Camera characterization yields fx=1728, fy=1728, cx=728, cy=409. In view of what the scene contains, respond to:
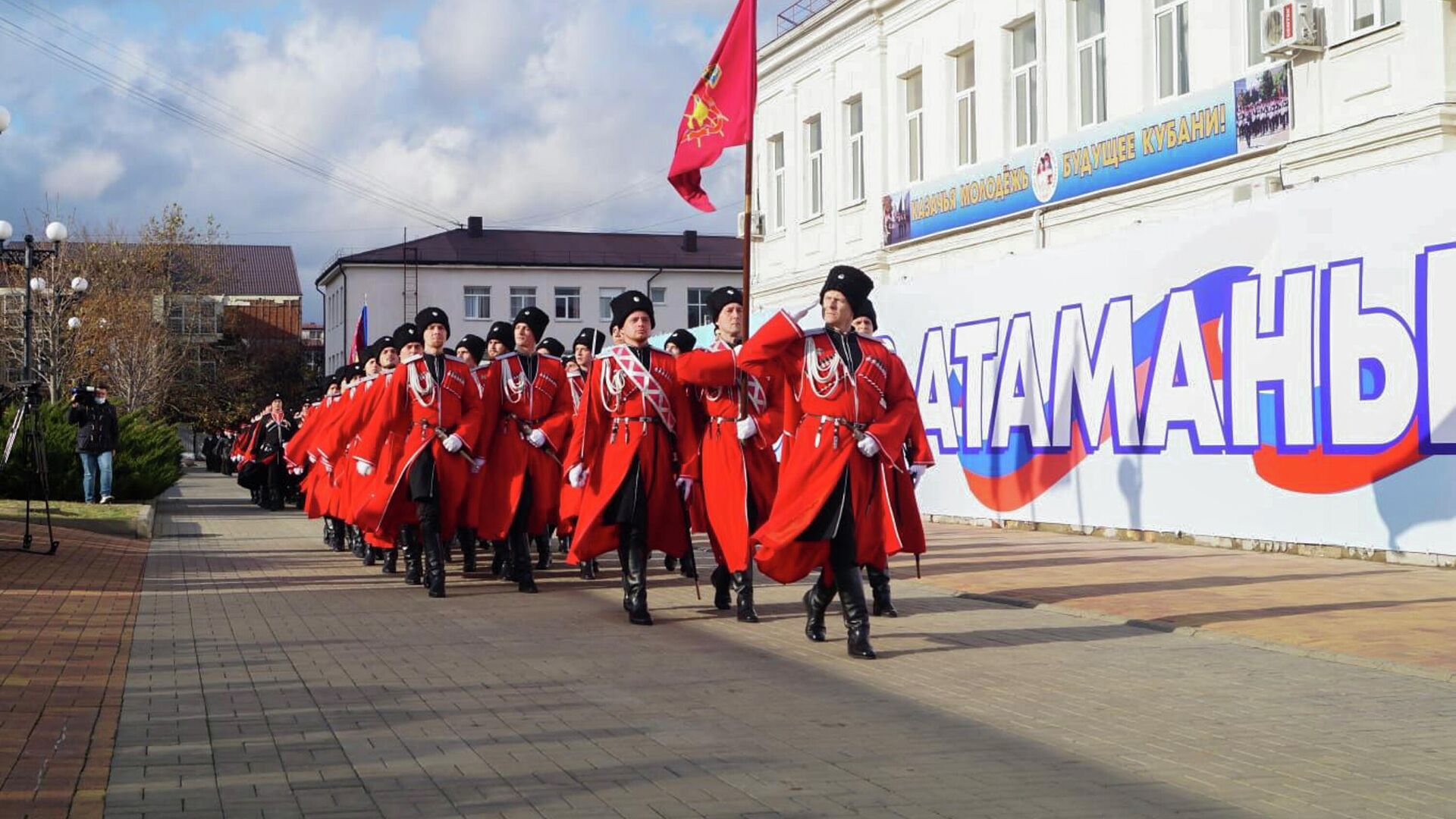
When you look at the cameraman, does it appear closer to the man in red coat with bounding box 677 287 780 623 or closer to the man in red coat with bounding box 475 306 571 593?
the man in red coat with bounding box 475 306 571 593

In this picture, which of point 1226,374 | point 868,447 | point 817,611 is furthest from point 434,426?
point 1226,374

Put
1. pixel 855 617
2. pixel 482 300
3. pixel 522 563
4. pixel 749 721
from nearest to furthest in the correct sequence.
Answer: pixel 749 721, pixel 855 617, pixel 522 563, pixel 482 300

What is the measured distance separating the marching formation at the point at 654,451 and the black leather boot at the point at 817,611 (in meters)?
0.01

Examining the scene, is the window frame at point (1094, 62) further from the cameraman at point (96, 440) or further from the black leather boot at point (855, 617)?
the black leather boot at point (855, 617)

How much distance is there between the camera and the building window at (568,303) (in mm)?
82375

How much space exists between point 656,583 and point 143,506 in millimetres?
12865

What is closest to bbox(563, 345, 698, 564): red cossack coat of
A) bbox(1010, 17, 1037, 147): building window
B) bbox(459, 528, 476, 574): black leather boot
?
bbox(459, 528, 476, 574): black leather boot

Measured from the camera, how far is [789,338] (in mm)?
9367

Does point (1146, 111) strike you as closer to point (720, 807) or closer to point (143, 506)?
point (143, 506)

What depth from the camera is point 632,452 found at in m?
11.0

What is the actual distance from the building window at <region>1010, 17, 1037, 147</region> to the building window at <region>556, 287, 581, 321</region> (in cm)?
5649

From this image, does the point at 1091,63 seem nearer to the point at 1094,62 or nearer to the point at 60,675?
the point at 1094,62

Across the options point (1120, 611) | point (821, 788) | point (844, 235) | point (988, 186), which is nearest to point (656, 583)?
point (1120, 611)

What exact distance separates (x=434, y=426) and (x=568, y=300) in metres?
70.2
